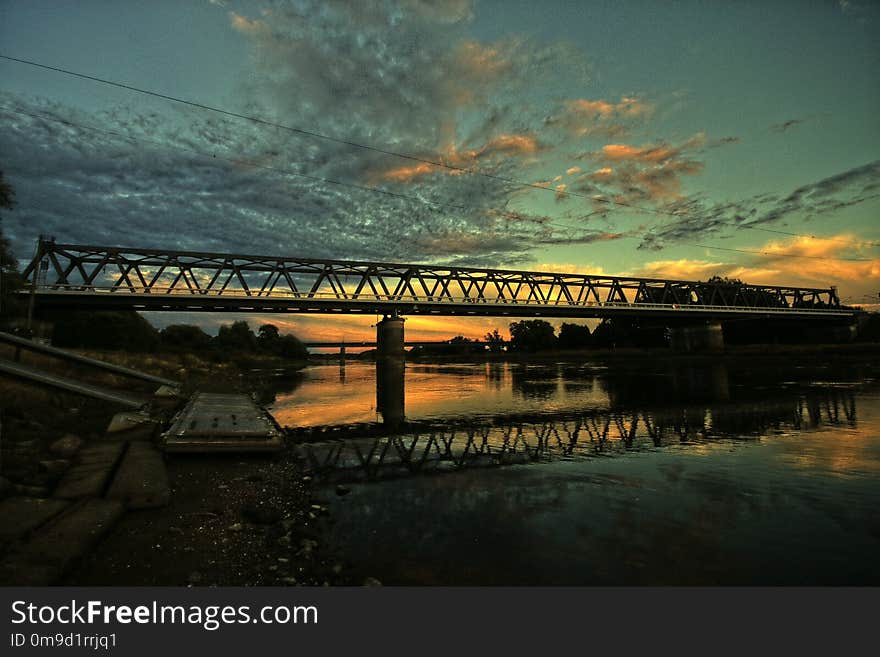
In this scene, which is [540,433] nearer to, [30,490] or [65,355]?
[30,490]

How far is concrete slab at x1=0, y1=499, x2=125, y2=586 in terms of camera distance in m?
4.50

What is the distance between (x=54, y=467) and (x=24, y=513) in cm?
328

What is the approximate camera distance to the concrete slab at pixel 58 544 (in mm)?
4496

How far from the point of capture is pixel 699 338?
320 ft

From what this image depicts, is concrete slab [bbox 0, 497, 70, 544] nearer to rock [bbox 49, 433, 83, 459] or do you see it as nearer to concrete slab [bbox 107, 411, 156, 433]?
rock [bbox 49, 433, 83, 459]

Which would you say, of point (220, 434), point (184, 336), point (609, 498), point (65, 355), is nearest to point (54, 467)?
point (220, 434)

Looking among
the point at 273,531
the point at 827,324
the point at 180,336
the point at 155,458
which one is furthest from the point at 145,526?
the point at 827,324

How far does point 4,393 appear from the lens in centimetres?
1373

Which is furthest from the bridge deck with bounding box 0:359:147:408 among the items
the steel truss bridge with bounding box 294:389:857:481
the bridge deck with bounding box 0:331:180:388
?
the steel truss bridge with bounding box 294:389:857:481

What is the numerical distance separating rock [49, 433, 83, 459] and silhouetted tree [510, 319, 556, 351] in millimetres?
155953

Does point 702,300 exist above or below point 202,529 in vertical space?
above
